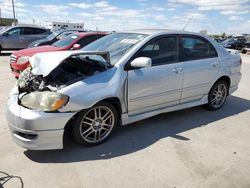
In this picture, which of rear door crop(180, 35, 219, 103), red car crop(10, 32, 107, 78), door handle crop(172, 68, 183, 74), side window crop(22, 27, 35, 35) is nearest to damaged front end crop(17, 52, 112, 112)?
door handle crop(172, 68, 183, 74)

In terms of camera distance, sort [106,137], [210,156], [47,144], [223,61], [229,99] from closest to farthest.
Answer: [47,144] < [210,156] < [106,137] < [223,61] < [229,99]

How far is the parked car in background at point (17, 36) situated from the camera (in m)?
13.3

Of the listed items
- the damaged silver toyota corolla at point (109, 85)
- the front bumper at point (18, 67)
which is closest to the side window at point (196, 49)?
the damaged silver toyota corolla at point (109, 85)

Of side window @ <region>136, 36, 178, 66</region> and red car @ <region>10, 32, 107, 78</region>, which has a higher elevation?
side window @ <region>136, 36, 178, 66</region>

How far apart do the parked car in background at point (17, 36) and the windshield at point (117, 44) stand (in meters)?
10.8

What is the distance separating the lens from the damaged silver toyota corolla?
2938 mm

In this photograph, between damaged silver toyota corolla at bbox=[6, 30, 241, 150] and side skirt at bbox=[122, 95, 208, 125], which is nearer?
damaged silver toyota corolla at bbox=[6, 30, 241, 150]

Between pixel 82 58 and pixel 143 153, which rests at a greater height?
pixel 82 58

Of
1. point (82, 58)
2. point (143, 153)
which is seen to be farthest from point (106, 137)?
point (82, 58)

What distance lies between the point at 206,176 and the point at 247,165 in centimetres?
66

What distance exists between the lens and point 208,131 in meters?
4.06

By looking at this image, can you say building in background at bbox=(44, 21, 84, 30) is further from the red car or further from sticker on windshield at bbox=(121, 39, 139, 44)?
sticker on windshield at bbox=(121, 39, 139, 44)

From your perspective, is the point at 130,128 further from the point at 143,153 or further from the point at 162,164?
the point at 162,164

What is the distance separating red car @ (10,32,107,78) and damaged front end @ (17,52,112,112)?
298 cm
